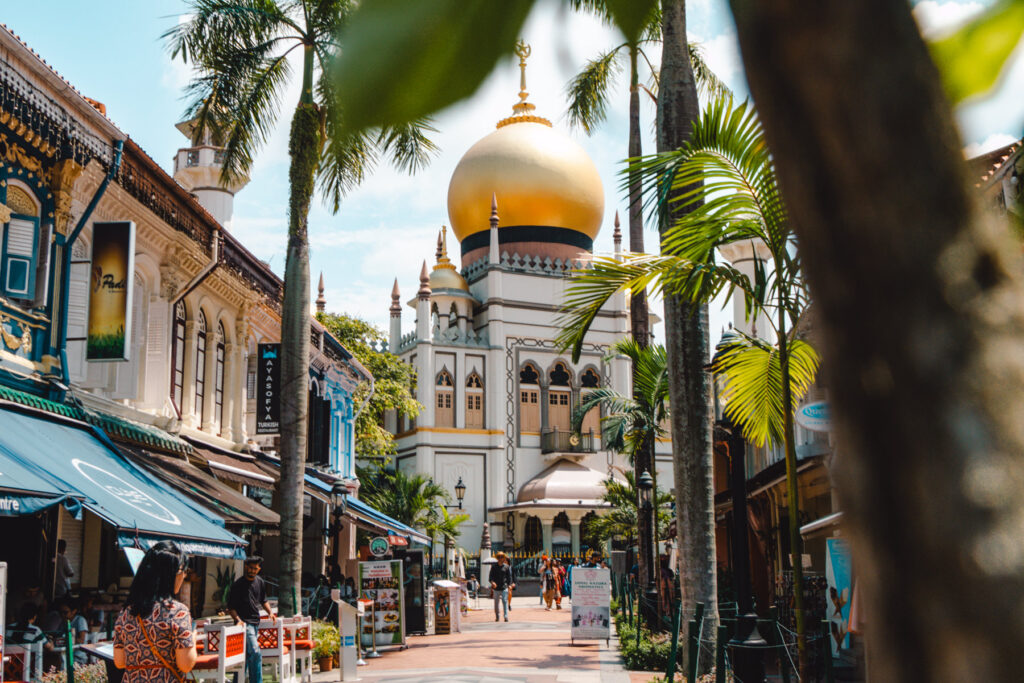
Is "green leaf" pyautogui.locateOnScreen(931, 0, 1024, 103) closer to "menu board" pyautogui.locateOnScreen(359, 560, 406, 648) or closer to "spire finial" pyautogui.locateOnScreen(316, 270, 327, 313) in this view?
"menu board" pyautogui.locateOnScreen(359, 560, 406, 648)

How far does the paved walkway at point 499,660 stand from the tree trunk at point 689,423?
144 inches

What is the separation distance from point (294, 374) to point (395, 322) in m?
33.8

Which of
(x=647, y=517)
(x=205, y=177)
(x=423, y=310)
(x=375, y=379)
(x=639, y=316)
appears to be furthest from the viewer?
(x=423, y=310)

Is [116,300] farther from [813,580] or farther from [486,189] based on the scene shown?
[486,189]

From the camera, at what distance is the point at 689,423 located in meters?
9.75

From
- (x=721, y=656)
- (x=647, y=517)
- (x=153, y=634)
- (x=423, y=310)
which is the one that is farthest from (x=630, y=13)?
(x=423, y=310)

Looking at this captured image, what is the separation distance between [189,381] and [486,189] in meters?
28.9

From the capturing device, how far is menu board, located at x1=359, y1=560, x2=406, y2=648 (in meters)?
17.2

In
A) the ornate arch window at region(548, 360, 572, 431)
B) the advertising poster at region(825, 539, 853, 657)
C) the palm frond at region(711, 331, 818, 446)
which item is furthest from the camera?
the ornate arch window at region(548, 360, 572, 431)

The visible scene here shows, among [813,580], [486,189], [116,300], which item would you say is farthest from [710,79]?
[486,189]

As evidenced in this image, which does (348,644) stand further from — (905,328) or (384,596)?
(905,328)

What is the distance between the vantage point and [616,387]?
4609cm

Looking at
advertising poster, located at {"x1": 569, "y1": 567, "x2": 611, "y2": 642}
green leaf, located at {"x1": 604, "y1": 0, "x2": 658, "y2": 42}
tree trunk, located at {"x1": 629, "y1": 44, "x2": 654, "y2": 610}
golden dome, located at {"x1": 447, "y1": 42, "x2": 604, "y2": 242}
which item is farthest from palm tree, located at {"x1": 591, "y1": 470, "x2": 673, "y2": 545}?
green leaf, located at {"x1": 604, "y1": 0, "x2": 658, "y2": 42}

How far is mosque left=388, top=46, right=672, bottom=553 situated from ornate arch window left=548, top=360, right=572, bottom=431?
0.05 metres
